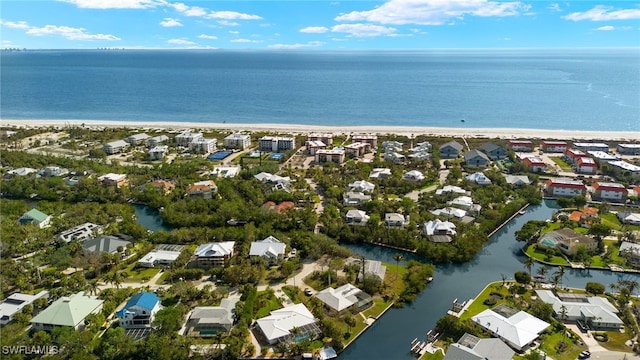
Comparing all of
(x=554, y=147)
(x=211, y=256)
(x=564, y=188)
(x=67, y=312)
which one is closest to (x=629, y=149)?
(x=554, y=147)

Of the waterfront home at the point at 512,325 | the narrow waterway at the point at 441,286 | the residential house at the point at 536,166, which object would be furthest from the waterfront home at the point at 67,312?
the residential house at the point at 536,166

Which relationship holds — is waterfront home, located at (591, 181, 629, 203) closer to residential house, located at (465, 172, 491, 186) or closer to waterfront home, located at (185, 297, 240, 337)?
residential house, located at (465, 172, 491, 186)

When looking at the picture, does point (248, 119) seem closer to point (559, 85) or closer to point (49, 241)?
point (49, 241)

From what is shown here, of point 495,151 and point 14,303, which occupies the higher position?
point 495,151

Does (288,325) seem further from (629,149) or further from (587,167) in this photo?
(629,149)

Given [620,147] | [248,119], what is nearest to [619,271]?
[620,147]
